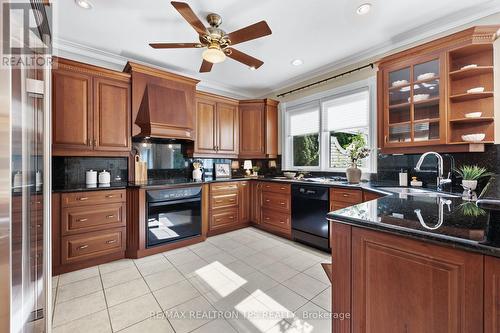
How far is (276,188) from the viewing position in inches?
138

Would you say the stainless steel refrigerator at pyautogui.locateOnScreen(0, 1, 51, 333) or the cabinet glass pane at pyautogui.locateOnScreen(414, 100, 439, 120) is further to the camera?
the cabinet glass pane at pyautogui.locateOnScreen(414, 100, 439, 120)

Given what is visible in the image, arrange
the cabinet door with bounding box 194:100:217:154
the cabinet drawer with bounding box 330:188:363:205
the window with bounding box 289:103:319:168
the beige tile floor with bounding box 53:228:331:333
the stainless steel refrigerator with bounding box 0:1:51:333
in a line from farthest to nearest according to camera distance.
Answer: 1. the window with bounding box 289:103:319:168
2. the cabinet door with bounding box 194:100:217:154
3. the cabinet drawer with bounding box 330:188:363:205
4. the beige tile floor with bounding box 53:228:331:333
5. the stainless steel refrigerator with bounding box 0:1:51:333

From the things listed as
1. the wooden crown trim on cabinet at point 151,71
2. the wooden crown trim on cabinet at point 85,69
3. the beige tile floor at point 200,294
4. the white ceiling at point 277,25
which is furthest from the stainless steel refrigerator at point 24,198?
the wooden crown trim on cabinet at point 151,71

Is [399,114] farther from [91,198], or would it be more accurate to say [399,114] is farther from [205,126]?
[91,198]

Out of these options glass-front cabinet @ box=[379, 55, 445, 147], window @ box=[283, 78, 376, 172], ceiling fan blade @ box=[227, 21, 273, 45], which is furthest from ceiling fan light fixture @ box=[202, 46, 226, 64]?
window @ box=[283, 78, 376, 172]

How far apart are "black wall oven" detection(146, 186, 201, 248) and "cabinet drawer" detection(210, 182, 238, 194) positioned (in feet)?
1.05

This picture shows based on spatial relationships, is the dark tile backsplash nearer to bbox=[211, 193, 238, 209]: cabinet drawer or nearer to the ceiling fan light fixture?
bbox=[211, 193, 238, 209]: cabinet drawer

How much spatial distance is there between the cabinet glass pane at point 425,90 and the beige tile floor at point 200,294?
7.01ft

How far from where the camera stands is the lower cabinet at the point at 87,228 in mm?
2264

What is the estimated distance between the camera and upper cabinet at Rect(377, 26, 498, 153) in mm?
2006

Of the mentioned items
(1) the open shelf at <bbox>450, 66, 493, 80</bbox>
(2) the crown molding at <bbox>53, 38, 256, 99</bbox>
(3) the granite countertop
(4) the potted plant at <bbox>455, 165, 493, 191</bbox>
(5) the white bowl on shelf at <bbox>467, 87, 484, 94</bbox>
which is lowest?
(3) the granite countertop

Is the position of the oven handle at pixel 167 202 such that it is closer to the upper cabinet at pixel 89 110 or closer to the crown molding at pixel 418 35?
the upper cabinet at pixel 89 110

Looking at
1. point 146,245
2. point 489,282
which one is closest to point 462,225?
point 489,282

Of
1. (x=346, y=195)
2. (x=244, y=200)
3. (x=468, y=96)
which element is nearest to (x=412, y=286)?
(x=346, y=195)
